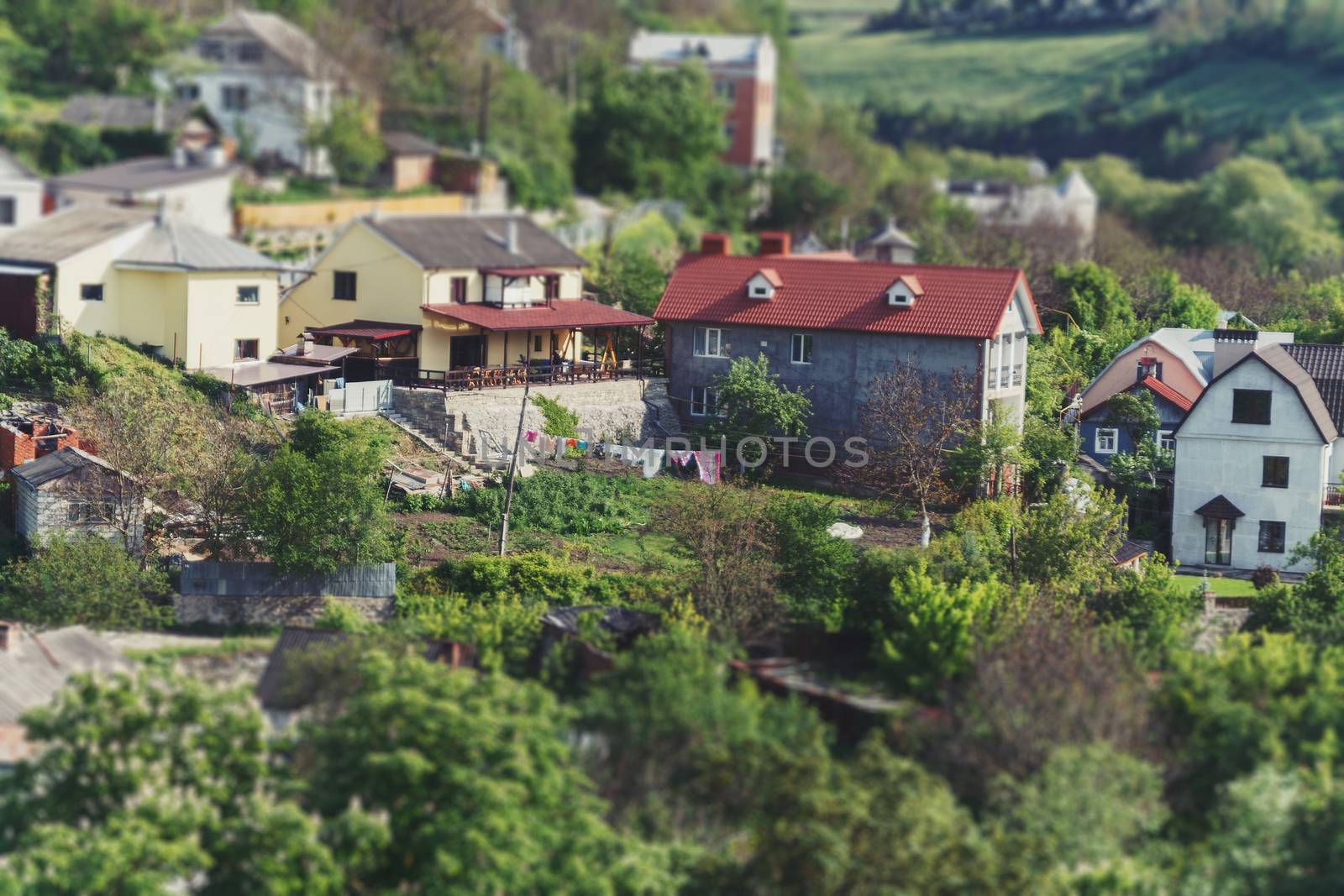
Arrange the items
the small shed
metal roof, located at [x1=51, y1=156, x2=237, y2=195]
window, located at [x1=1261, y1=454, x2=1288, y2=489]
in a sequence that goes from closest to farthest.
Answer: the small shed
window, located at [x1=1261, y1=454, x2=1288, y2=489]
metal roof, located at [x1=51, y1=156, x2=237, y2=195]

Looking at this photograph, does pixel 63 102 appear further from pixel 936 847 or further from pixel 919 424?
pixel 936 847

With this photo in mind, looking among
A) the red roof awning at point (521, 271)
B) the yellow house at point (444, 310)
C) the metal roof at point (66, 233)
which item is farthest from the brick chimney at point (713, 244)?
the metal roof at point (66, 233)

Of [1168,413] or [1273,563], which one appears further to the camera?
[1168,413]

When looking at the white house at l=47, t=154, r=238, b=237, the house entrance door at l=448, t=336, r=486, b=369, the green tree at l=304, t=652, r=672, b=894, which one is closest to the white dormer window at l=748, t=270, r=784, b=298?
the house entrance door at l=448, t=336, r=486, b=369

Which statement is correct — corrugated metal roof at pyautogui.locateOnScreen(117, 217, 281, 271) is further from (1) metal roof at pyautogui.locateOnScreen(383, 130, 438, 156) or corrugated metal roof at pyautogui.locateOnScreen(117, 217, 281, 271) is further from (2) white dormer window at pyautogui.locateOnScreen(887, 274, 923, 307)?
(1) metal roof at pyautogui.locateOnScreen(383, 130, 438, 156)

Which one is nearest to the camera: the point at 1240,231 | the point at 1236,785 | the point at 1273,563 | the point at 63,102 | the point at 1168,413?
the point at 1236,785

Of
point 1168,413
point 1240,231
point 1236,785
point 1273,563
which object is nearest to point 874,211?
point 1240,231
